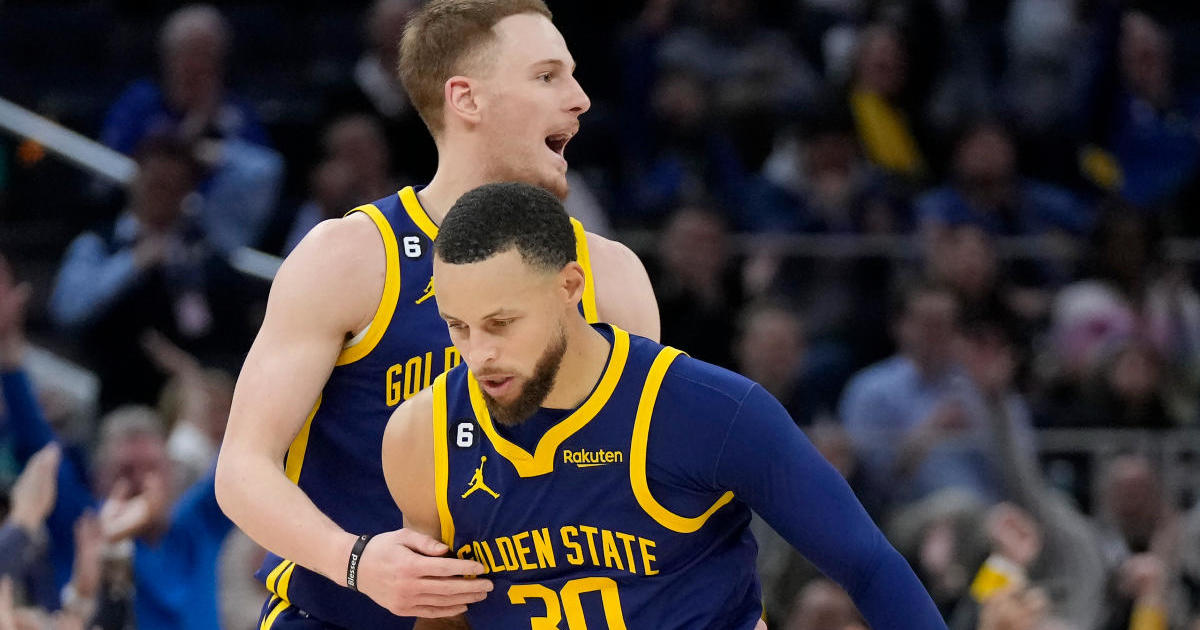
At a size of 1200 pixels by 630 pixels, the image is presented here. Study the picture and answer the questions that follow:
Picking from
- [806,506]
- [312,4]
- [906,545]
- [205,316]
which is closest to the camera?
[806,506]

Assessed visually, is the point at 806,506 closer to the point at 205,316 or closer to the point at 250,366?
the point at 250,366

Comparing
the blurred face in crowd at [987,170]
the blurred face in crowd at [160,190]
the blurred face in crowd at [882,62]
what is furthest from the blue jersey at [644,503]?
the blurred face in crowd at [882,62]

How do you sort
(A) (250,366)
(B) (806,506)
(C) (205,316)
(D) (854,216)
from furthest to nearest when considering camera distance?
(D) (854,216) < (C) (205,316) < (A) (250,366) < (B) (806,506)

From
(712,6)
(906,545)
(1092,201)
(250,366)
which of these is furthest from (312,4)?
(250,366)

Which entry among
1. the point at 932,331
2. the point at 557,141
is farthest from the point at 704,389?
the point at 932,331

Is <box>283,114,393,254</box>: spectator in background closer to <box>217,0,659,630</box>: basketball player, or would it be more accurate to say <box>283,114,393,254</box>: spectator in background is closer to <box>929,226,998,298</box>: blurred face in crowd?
<box>929,226,998,298</box>: blurred face in crowd

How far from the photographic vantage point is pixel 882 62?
31.7 feet

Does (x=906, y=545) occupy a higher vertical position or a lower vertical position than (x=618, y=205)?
lower

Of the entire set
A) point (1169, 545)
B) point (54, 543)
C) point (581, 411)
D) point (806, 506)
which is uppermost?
point (581, 411)

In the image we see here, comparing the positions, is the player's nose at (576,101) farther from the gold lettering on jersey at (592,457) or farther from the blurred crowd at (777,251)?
the blurred crowd at (777,251)

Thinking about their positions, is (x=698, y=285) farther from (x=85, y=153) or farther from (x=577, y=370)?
(x=577, y=370)

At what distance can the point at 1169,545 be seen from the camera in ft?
24.0

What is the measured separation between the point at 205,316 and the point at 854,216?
323cm

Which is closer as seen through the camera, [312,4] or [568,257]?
[568,257]
